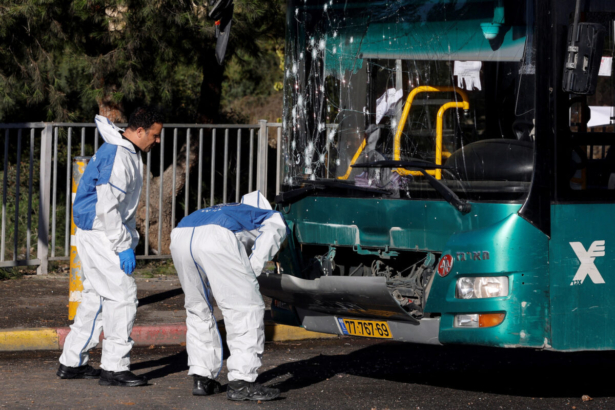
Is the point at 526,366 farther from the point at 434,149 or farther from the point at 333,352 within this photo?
the point at 434,149

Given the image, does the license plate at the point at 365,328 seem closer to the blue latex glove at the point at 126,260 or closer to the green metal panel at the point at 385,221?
the green metal panel at the point at 385,221

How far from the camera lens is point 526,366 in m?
6.77

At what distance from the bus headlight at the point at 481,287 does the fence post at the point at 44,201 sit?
6.26 m

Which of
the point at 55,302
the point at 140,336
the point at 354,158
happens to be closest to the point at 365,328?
the point at 354,158

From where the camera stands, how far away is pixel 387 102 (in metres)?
5.79

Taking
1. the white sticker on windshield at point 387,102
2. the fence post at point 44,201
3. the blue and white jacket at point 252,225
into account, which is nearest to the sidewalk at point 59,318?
the fence post at point 44,201

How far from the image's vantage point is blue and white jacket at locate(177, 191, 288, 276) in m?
5.29

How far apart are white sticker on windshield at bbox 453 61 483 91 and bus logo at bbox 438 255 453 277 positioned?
1.02 meters

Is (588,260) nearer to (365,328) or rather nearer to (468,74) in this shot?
(468,74)

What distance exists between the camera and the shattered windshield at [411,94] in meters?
5.08

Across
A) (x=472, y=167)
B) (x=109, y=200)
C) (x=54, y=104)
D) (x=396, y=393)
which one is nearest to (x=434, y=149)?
(x=472, y=167)

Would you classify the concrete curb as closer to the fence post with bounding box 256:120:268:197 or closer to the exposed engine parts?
the exposed engine parts

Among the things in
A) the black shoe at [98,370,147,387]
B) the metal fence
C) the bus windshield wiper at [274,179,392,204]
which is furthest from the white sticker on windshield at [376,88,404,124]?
the metal fence

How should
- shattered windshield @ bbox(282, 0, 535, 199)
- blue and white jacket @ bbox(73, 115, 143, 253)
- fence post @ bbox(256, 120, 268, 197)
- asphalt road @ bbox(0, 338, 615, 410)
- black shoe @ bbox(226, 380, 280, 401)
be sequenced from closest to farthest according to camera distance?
shattered windshield @ bbox(282, 0, 535, 199) < black shoe @ bbox(226, 380, 280, 401) < asphalt road @ bbox(0, 338, 615, 410) < blue and white jacket @ bbox(73, 115, 143, 253) < fence post @ bbox(256, 120, 268, 197)
